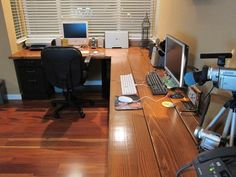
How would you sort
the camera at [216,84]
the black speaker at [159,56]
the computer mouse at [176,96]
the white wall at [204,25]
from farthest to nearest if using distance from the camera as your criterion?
the black speaker at [159,56], the computer mouse at [176,96], the white wall at [204,25], the camera at [216,84]

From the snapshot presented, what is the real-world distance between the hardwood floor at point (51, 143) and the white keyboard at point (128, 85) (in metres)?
0.74

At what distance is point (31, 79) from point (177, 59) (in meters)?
2.38

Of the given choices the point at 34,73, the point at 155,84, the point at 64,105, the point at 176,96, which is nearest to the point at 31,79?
the point at 34,73

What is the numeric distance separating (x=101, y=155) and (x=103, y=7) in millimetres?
2442

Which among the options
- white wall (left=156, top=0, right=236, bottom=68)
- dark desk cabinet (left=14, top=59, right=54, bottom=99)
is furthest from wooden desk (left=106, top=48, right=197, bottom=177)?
dark desk cabinet (left=14, top=59, right=54, bottom=99)

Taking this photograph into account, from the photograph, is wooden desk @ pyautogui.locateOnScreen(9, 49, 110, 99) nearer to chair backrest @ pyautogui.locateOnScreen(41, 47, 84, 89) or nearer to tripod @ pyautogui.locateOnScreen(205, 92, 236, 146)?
chair backrest @ pyautogui.locateOnScreen(41, 47, 84, 89)

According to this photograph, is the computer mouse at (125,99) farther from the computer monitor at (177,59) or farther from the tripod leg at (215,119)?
the tripod leg at (215,119)

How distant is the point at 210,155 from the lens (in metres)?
0.74

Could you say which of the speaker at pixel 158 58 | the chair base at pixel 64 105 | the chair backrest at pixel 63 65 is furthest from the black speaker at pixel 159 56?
the chair base at pixel 64 105

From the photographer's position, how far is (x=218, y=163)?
0.70m

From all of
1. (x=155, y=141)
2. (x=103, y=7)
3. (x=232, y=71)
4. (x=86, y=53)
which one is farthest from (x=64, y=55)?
(x=232, y=71)

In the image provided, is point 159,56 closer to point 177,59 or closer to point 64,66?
point 177,59

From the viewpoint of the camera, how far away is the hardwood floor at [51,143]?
1908 mm

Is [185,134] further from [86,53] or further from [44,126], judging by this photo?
[86,53]
